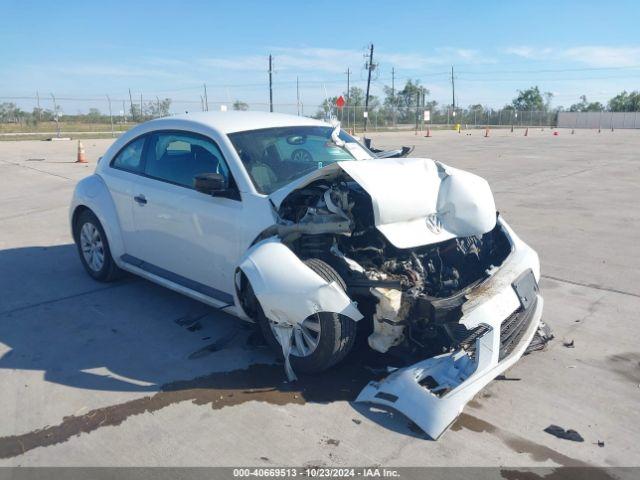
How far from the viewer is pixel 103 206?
221 inches

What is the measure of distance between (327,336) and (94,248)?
131 inches

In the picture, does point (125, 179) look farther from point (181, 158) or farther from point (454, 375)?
point (454, 375)

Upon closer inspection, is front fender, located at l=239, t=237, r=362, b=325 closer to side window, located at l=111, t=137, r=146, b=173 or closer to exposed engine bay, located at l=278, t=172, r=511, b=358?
exposed engine bay, located at l=278, t=172, r=511, b=358

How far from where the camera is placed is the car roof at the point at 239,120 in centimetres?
488

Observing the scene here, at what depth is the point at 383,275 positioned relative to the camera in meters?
3.74

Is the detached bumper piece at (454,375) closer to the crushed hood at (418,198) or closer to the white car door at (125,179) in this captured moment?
the crushed hood at (418,198)

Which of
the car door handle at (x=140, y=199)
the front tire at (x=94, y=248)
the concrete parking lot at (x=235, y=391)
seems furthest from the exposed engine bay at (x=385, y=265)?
the front tire at (x=94, y=248)

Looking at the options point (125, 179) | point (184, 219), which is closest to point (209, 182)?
point (184, 219)

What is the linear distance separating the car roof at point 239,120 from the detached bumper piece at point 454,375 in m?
2.45

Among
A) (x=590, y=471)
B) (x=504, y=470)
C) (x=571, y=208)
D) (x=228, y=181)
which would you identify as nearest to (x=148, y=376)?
(x=228, y=181)

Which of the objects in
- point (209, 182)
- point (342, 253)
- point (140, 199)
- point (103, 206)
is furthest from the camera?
point (103, 206)

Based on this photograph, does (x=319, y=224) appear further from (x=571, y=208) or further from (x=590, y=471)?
(x=571, y=208)

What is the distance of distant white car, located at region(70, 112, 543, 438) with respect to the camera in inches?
139

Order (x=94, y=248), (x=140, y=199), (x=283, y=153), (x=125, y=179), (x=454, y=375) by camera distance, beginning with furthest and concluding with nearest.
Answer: (x=94, y=248), (x=125, y=179), (x=140, y=199), (x=283, y=153), (x=454, y=375)
